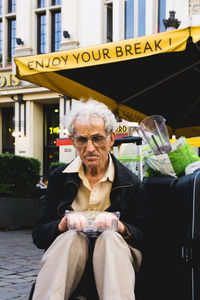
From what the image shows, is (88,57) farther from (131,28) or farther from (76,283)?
(131,28)

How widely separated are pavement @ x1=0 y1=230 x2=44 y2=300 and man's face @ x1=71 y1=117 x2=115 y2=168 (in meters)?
1.82

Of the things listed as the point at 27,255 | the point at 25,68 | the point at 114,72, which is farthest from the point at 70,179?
the point at 27,255

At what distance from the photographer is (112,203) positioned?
265 centimetres

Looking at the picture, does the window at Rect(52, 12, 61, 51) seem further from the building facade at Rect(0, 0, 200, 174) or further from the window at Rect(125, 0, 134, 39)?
the window at Rect(125, 0, 134, 39)

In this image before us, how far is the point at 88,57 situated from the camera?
468 centimetres

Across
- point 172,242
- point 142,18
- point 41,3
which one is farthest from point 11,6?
point 172,242

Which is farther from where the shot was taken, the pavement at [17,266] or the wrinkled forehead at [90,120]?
the pavement at [17,266]

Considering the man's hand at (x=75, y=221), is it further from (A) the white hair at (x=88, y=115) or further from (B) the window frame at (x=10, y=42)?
(B) the window frame at (x=10, y=42)

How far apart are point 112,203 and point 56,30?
20.2 m

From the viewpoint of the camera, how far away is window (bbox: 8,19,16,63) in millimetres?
22391

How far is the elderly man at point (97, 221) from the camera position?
2270mm

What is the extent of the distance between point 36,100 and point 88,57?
17.1 meters

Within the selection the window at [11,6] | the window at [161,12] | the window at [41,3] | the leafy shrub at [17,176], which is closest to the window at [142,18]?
the window at [161,12]

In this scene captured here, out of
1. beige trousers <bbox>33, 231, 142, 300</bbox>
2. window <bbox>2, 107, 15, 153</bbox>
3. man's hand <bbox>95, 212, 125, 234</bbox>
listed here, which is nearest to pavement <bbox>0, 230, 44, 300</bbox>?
beige trousers <bbox>33, 231, 142, 300</bbox>
